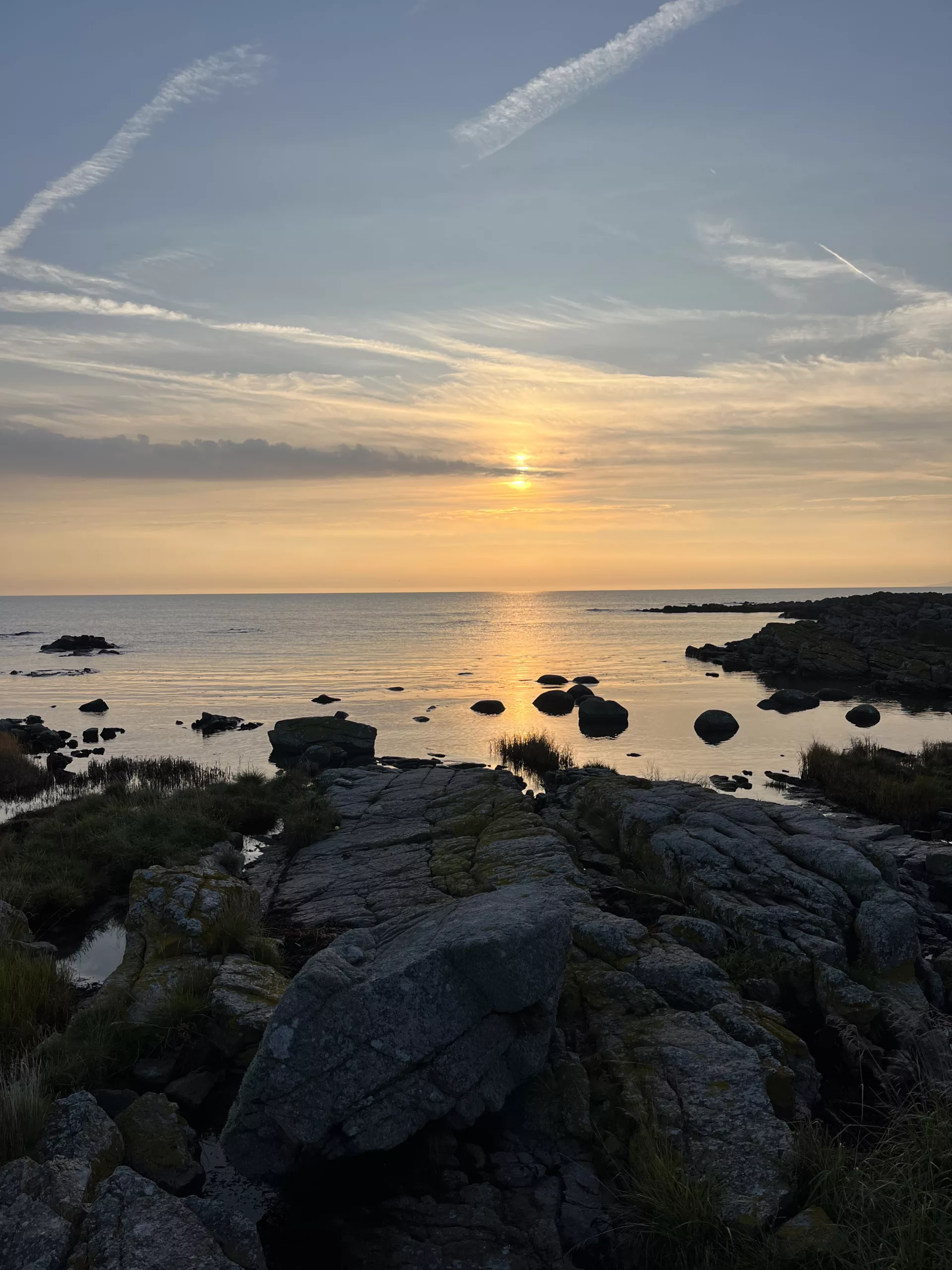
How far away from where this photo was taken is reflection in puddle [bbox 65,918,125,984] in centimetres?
1209

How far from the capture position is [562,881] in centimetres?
1224

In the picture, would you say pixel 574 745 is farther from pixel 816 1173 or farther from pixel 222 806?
pixel 816 1173

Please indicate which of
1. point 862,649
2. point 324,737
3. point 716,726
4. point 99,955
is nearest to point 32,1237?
point 99,955

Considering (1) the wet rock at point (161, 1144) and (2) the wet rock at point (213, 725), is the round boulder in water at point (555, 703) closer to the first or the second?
(2) the wet rock at point (213, 725)

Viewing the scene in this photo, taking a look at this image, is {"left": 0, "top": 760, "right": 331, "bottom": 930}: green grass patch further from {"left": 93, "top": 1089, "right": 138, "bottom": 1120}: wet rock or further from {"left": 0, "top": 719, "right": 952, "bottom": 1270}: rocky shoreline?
{"left": 93, "top": 1089, "right": 138, "bottom": 1120}: wet rock

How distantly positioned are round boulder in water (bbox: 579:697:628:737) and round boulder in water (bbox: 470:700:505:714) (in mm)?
5679

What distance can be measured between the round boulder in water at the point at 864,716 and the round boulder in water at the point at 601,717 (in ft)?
39.2

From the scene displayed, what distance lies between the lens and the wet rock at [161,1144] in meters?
6.57

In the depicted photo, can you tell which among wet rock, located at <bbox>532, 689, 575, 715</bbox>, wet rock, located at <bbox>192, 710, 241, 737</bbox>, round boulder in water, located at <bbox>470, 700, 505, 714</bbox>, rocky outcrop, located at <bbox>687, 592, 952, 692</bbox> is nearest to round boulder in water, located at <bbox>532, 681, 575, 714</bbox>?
wet rock, located at <bbox>532, 689, 575, 715</bbox>

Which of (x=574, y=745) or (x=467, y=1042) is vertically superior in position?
(x=467, y=1042)

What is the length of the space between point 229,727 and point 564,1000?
35.6 metres

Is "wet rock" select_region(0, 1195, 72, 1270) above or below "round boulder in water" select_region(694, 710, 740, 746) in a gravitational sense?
above

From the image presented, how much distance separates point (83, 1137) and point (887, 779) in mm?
23893

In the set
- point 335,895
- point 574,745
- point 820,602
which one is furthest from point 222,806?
point 820,602
